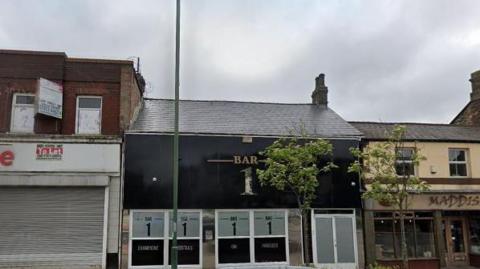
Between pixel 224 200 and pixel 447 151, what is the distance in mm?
10215

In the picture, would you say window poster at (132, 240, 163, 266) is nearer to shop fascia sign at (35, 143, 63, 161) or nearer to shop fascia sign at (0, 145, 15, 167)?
shop fascia sign at (35, 143, 63, 161)

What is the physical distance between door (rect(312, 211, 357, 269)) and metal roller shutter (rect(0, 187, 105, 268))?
8.61m

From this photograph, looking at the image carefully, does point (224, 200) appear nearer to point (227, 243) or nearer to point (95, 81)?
point (227, 243)

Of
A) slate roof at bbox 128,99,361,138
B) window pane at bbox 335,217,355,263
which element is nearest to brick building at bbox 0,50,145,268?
slate roof at bbox 128,99,361,138

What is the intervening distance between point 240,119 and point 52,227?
8913 mm

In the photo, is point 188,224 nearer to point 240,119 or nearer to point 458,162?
point 240,119

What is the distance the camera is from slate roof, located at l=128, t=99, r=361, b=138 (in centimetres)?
2075

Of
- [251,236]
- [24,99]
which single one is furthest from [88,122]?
[251,236]

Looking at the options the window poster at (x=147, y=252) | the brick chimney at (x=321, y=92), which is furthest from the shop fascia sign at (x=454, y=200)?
the window poster at (x=147, y=252)

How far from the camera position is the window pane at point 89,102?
19.9 meters

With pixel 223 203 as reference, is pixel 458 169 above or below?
above

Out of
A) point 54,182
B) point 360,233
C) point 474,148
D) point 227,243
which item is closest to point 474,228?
point 474,148

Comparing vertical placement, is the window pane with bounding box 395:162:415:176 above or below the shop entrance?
above

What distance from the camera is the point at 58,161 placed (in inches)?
742
